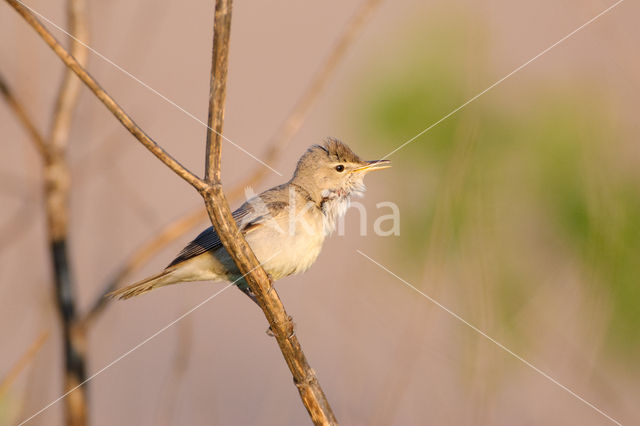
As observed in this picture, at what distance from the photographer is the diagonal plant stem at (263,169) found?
8.70 ft

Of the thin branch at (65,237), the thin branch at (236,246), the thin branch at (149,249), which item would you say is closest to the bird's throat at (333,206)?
the thin branch at (149,249)

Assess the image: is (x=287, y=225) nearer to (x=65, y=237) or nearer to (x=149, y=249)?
(x=149, y=249)

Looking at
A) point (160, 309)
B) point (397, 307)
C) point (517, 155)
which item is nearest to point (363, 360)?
point (397, 307)

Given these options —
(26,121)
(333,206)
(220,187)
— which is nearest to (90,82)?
(220,187)

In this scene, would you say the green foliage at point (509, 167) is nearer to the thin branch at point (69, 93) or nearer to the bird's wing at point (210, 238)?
the bird's wing at point (210, 238)

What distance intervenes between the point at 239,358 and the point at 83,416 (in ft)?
4.87

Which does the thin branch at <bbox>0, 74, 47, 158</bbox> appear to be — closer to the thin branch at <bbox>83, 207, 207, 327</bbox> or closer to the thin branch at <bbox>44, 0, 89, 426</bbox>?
the thin branch at <bbox>44, 0, 89, 426</bbox>

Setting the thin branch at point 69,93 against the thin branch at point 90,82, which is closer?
the thin branch at point 90,82

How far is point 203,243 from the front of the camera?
13.2ft

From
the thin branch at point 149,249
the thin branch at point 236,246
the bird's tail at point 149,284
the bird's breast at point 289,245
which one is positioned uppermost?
the bird's tail at point 149,284

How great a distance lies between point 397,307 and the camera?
3932 millimetres

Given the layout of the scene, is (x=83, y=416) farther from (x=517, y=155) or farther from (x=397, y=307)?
(x=517, y=155)

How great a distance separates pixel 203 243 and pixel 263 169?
49.1 inches

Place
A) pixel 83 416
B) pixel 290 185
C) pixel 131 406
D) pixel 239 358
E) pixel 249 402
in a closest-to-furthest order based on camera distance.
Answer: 1. pixel 83 416
2. pixel 131 406
3. pixel 249 402
4. pixel 239 358
5. pixel 290 185
